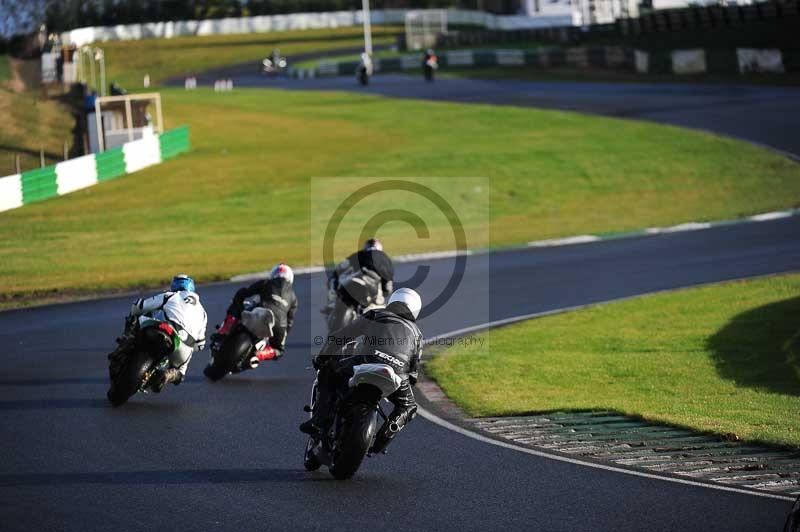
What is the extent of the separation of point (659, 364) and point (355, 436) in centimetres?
729

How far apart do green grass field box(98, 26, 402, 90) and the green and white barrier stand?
3681 centimetres

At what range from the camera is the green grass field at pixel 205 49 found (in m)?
85.1

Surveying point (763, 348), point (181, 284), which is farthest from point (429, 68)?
point (181, 284)

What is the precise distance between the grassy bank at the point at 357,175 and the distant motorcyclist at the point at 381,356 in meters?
13.4

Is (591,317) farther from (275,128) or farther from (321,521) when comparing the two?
(275,128)

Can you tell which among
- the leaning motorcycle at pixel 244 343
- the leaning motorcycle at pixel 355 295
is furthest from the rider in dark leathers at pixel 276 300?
the leaning motorcycle at pixel 355 295

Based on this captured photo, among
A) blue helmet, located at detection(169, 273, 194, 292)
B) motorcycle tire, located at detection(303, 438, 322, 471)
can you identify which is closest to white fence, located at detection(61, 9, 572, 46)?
blue helmet, located at detection(169, 273, 194, 292)

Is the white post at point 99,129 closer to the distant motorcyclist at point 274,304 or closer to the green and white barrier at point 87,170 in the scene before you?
the green and white barrier at point 87,170

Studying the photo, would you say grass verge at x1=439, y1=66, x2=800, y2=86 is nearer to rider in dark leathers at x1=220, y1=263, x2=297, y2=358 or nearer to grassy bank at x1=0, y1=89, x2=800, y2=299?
grassy bank at x1=0, y1=89, x2=800, y2=299

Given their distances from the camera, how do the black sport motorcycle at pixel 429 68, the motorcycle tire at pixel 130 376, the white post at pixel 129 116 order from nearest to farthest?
1. the motorcycle tire at pixel 130 376
2. the white post at pixel 129 116
3. the black sport motorcycle at pixel 429 68

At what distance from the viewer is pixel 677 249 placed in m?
26.7

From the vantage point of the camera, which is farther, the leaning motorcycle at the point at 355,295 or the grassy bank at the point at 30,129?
the grassy bank at the point at 30,129

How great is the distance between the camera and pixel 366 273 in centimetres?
1517

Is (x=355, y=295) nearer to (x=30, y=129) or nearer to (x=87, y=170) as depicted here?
(x=87, y=170)
